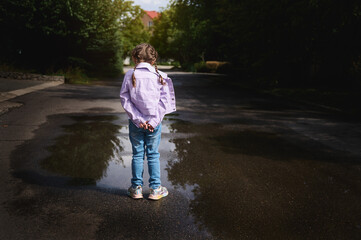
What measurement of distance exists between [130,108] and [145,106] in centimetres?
17

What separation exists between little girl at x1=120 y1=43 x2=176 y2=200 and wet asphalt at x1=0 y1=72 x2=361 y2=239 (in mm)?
240

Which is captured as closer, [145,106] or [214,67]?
[145,106]

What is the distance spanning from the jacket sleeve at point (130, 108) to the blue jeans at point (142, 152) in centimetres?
13

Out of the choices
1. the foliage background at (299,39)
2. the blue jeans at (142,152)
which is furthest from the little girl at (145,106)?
the foliage background at (299,39)

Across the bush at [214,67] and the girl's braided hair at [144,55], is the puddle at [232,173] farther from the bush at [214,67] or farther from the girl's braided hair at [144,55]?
the bush at [214,67]

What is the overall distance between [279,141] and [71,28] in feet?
59.0

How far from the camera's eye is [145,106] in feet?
12.8

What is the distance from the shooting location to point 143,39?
232 feet

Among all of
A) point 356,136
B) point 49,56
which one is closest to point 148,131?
point 356,136

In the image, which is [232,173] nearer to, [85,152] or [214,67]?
[85,152]

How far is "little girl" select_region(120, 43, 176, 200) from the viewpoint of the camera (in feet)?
12.8

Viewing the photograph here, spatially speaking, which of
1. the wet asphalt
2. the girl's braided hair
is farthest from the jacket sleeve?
the wet asphalt

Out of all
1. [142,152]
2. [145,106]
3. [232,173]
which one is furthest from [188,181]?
[145,106]

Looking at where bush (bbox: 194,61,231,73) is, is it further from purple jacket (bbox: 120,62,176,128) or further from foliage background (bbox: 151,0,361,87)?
purple jacket (bbox: 120,62,176,128)
